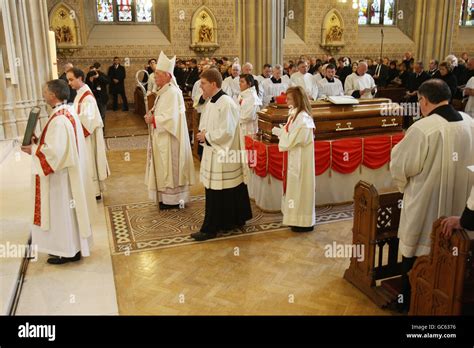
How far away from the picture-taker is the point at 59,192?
14.0 ft

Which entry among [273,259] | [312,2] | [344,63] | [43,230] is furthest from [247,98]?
[312,2]

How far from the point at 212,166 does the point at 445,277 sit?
275cm

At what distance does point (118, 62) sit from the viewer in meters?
16.3

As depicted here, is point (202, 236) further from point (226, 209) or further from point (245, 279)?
point (245, 279)

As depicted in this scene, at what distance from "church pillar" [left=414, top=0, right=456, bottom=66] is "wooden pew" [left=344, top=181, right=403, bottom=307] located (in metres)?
15.9

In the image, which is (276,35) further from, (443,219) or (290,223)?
(443,219)

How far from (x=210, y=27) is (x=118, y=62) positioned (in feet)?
12.7

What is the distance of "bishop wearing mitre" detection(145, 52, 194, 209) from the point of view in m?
5.88

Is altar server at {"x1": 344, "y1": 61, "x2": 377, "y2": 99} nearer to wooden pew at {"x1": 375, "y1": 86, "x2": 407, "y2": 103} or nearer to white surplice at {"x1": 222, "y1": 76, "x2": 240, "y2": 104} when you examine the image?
wooden pew at {"x1": 375, "y1": 86, "x2": 407, "y2": 103}

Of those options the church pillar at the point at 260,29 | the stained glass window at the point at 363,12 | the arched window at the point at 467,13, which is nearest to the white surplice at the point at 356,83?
the church pillar at the point at 260,29

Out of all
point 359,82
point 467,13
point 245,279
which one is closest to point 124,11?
point 359,82

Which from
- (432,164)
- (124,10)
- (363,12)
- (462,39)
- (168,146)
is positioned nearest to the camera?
(432,164)

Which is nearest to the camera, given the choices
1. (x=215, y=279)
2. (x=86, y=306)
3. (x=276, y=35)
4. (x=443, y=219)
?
(x=443, y=219)
